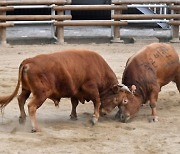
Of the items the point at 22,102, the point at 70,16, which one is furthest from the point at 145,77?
the point at 70,16

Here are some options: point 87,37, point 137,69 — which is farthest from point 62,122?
point 87,37

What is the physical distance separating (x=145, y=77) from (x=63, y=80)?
137 cm

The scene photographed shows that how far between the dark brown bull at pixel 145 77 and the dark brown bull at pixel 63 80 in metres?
0.23

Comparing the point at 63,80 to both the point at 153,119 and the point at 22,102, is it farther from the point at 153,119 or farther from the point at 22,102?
the point at 153,119

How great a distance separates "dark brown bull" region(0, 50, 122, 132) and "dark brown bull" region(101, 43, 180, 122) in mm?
230

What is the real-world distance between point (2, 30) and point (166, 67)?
25.0ft

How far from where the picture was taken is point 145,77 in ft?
27.6

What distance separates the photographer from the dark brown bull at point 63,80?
7496 mm

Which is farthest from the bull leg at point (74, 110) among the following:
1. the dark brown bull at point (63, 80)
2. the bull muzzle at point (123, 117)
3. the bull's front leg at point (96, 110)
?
the bull muzzle at point (123, 117)

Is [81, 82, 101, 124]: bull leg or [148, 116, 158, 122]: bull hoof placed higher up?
[81, 82, 101, 124]: bull leg

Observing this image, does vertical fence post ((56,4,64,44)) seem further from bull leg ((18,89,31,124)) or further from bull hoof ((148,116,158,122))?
bull leg ((18,89,31,124))

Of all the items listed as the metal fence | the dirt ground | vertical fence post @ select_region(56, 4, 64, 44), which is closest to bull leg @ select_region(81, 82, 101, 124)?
the dirt ground

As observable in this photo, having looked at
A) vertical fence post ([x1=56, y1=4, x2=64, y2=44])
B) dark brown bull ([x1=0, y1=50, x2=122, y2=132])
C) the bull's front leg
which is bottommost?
vertical fence post ([x1=56, y1=4, x2=64, y2=44])

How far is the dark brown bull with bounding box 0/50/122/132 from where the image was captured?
7.50 m
